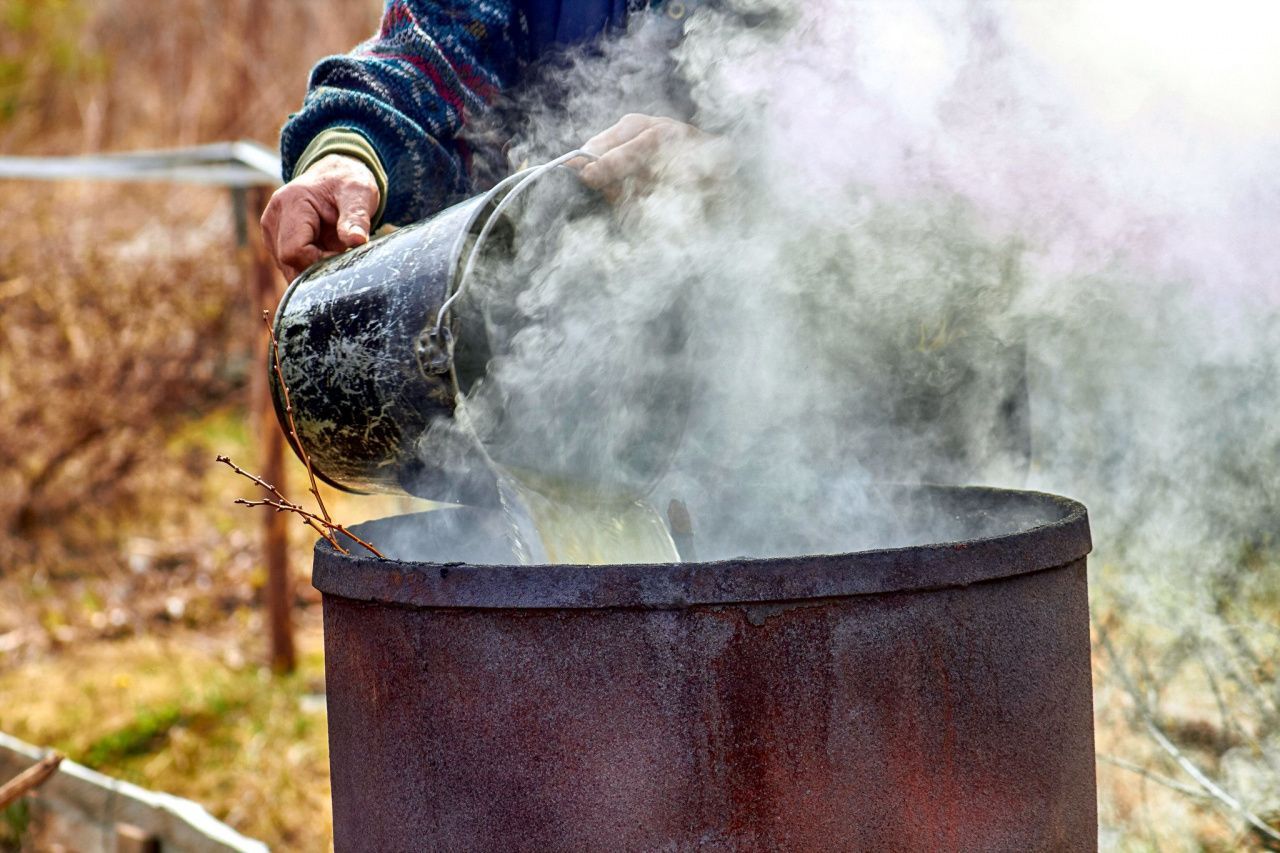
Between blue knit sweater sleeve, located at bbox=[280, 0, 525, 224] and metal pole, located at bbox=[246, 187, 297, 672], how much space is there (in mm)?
2251

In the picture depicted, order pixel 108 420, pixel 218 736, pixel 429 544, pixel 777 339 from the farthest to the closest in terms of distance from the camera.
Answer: pixel 108 420 < pixel 218 736 < pixel 777 339 < pixel 429 544

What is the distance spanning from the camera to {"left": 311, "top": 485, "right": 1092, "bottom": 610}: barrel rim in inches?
56.2

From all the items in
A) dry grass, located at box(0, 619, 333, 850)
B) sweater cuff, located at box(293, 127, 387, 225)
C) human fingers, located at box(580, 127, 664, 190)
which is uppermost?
sweater cuff, located at box(293, 127, 387, 225)

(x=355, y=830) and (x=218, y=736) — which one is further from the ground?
(x=355, y=830)

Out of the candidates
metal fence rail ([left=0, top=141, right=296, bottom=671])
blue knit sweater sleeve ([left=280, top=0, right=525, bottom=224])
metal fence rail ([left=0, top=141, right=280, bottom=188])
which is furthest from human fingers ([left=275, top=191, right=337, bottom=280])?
metal fence rail ([left=0, top=141, right=280, bottom=188])

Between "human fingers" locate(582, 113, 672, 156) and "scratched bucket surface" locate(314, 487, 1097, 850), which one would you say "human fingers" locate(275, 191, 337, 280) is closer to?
"human fingers" locate(582, 113, 672, 156)

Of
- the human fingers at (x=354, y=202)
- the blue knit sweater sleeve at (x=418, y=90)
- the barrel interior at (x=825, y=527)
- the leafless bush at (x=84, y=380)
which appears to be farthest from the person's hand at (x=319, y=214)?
the leafless bush at (x=84, y=380)

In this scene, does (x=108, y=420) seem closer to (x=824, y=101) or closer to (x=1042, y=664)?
(x=824, y=101)

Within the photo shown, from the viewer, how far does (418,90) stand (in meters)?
2.43

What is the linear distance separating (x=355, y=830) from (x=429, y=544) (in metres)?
0.59

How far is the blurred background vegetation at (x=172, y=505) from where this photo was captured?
3.39 metres

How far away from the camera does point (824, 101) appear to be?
231 centimetres

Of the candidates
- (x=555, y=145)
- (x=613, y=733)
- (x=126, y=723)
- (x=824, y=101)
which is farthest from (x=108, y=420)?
(x=613, y=733)

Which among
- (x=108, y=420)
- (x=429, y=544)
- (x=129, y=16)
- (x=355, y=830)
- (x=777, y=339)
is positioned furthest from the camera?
(x=129, y=16)
